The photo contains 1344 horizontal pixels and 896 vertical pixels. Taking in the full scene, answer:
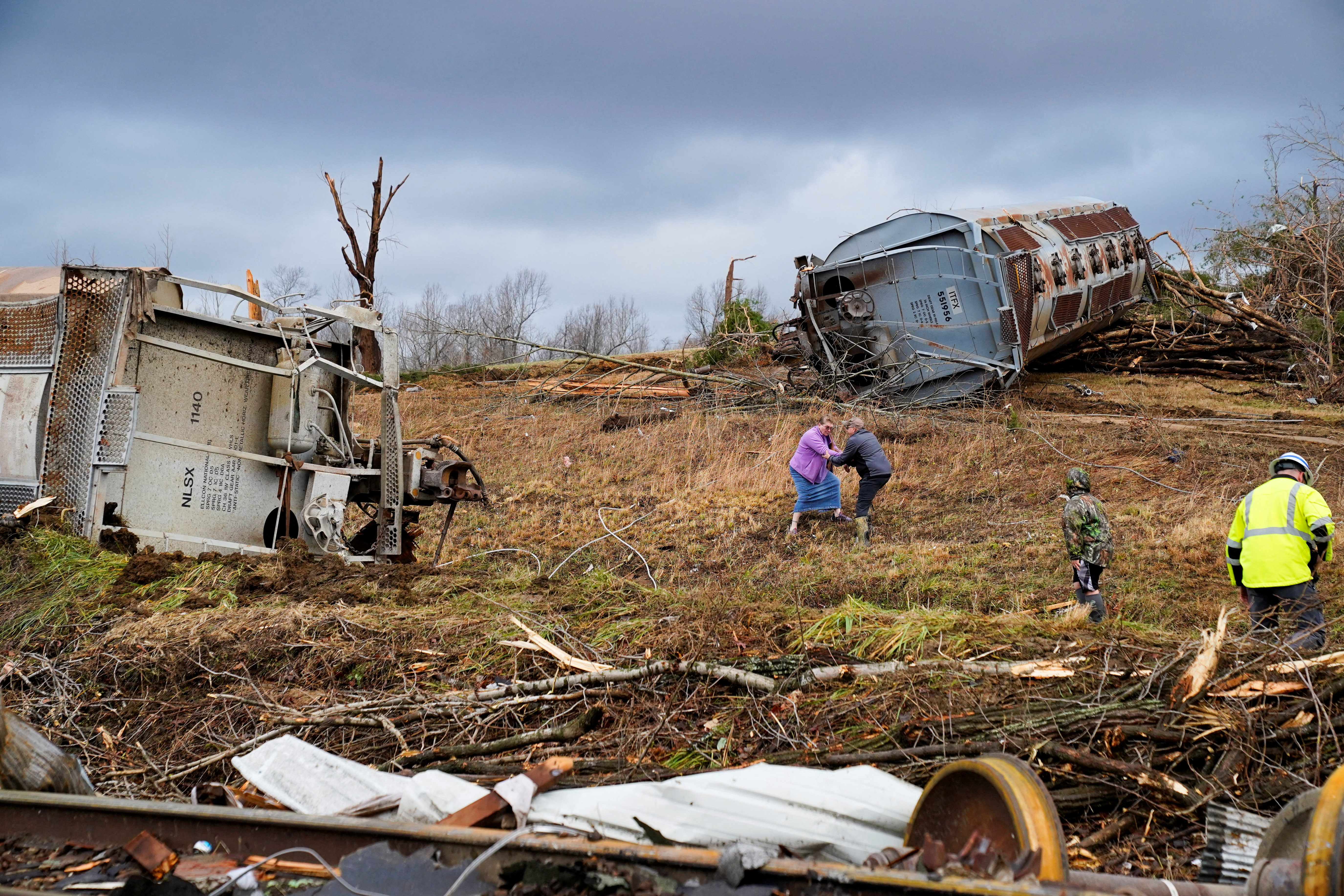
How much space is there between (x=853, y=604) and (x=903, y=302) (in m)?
10.1

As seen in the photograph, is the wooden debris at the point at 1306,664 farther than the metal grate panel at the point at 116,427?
No

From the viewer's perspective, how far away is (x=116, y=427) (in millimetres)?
6148

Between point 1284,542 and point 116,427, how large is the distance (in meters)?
7.45

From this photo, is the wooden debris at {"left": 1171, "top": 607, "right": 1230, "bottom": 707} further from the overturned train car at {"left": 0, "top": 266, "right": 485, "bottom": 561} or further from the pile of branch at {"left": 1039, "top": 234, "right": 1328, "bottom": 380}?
the pile of branch at {"left": 1039, "top": 234, "right": 1328, "bottom": 380}

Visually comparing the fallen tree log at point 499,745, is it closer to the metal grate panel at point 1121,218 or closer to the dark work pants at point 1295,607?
the dark work pants at point 1295,607

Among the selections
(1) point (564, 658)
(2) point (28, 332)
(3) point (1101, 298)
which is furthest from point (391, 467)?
(3) point (1101, 298)

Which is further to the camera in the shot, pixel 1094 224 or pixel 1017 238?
pixel 1094 224

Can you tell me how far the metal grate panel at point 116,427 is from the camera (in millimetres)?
6086

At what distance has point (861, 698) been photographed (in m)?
4.07

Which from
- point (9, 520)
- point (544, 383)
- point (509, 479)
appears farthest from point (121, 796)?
point (544, 383)

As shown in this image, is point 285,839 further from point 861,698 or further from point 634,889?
point 861,698

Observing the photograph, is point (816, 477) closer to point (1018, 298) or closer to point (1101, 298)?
point (1018, 298)

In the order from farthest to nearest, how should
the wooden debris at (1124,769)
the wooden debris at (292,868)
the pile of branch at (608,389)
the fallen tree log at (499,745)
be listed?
1. the pile of branch at (608,389)
2. the fallen tree log at (499,745)
3. the wooden debris at (1124,769)
4. the wooden debris at (292,868)

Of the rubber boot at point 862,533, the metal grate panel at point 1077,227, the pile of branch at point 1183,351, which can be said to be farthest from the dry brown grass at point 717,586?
the metal grate panel at point 1077,227
